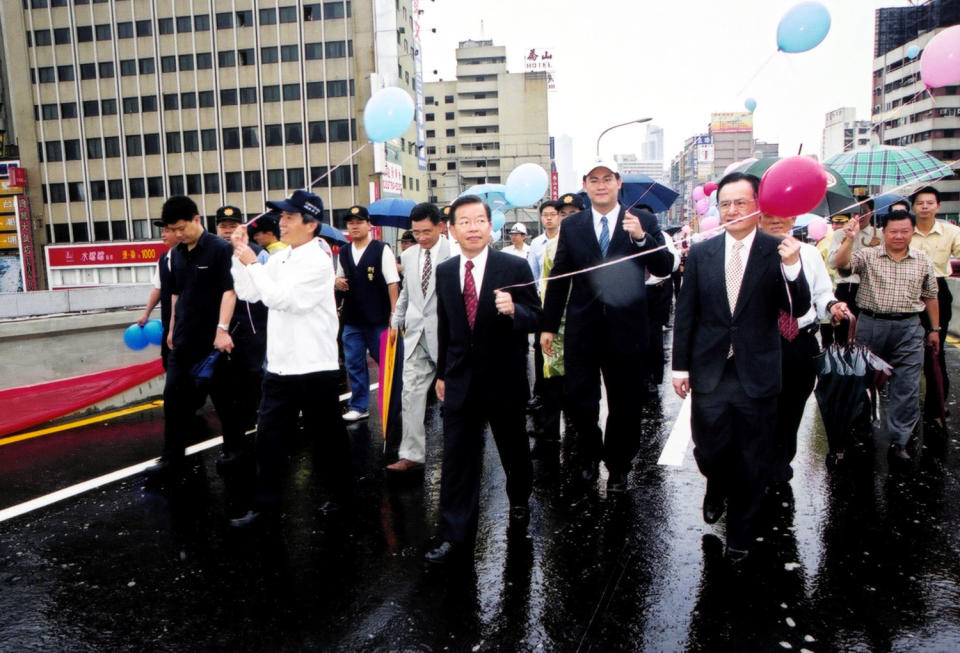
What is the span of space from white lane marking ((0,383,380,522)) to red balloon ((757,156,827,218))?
4.43 metres

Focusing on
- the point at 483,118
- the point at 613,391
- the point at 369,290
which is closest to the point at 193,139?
the point at 483,118

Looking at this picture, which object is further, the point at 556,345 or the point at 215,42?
the point at 215,42

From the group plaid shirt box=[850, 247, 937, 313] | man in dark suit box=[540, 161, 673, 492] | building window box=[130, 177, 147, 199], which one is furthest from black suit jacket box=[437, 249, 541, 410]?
building window box=[130, 177, 147, 199]

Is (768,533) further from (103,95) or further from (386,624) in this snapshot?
(103,95)

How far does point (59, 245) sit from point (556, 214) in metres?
60.8

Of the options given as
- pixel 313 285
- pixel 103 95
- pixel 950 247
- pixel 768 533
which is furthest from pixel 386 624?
pixel 103 95

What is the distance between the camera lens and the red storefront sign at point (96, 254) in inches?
2142

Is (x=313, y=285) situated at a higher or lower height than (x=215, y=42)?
lower

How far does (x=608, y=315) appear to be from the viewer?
14.2ft

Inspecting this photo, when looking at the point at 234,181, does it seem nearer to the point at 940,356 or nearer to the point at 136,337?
the point at 136,337

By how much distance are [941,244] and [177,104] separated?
201 ft

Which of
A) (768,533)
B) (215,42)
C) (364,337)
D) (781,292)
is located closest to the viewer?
(781,292)

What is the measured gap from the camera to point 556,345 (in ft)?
19.1

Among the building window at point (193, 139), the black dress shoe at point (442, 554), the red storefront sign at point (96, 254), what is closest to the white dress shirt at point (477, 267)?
the black dress shoe at point (442, 554)
